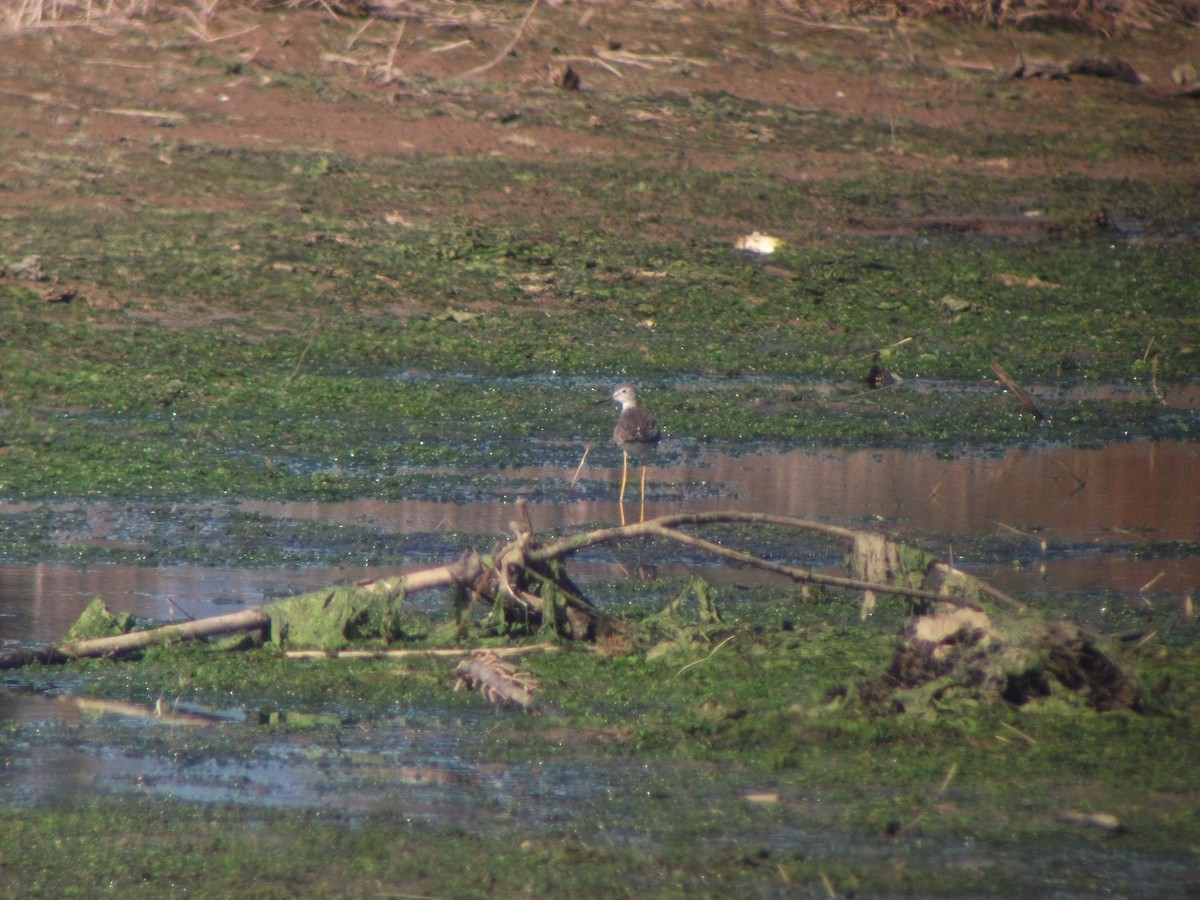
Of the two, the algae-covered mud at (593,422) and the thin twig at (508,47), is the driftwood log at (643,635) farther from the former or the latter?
the thin twig at (508,47)

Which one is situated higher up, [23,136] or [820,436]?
[23,136]

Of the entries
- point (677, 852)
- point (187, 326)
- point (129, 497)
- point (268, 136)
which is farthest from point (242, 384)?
point (677, 852)

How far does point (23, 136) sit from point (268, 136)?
179 cm

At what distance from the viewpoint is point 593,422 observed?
32.9ft

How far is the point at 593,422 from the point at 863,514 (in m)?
2.07

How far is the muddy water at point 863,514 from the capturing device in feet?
22.9

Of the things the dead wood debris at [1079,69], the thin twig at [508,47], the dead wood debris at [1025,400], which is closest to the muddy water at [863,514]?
the dead wood debris at [1025,400]

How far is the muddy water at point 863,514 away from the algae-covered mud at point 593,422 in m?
0.04

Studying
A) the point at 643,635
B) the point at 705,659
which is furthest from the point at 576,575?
the point at 705,659

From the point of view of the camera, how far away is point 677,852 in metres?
4.42

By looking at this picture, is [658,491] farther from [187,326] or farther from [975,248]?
[975,248]

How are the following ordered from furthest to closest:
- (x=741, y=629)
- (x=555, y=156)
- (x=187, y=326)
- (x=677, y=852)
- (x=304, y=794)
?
(x=555, y=156)
(x=187, y=326)
(x=741, y=629)
(x=304, y=794)
(x=677, y=852)

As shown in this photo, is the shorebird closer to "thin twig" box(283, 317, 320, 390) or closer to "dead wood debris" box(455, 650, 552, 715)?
"thin twig" box(283, 317, 320, 390)

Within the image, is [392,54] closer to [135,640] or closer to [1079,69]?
[1079,69]
